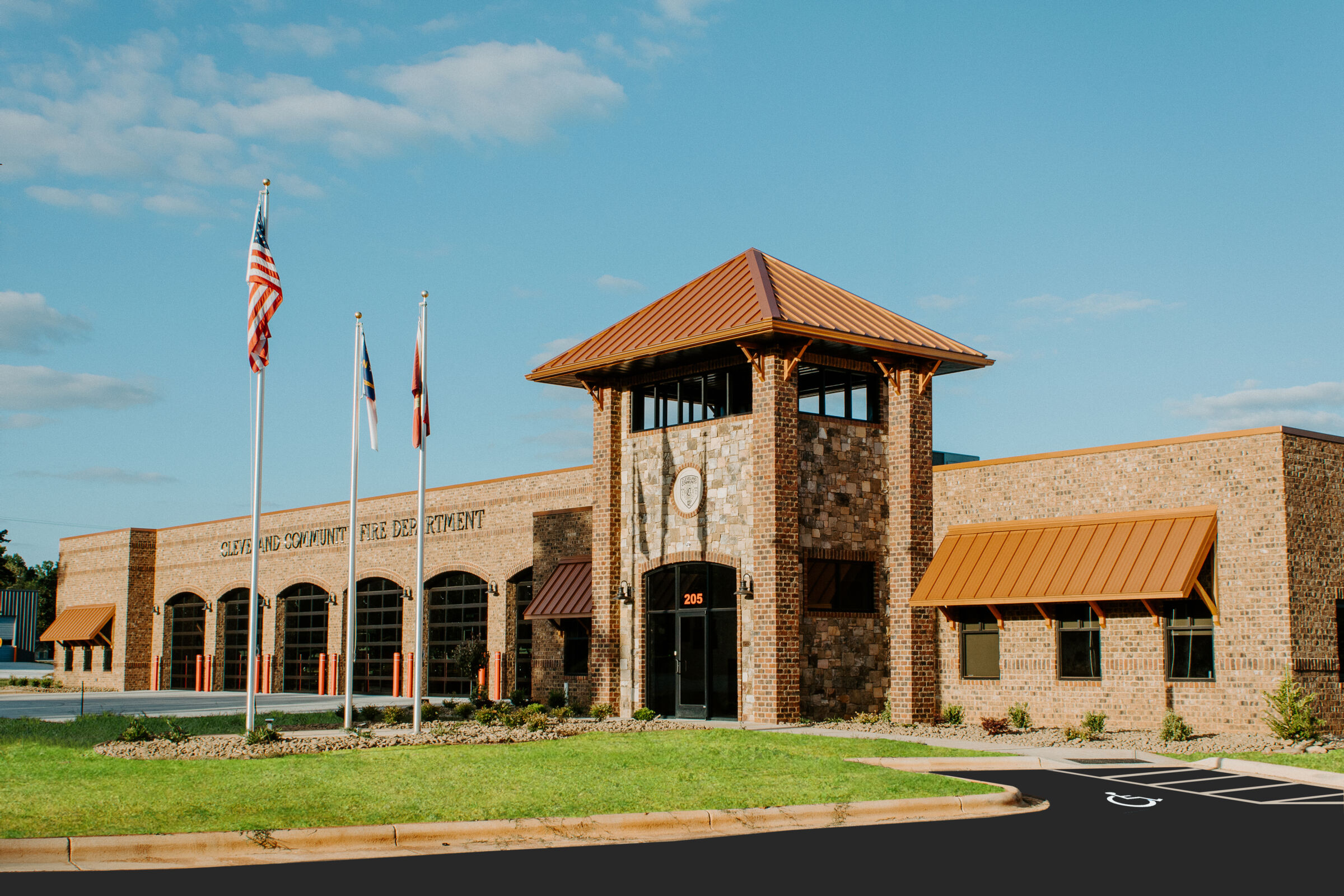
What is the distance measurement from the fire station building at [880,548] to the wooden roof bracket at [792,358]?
50 mm

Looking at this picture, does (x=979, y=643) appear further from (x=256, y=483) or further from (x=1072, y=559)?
(x=256, y=483)

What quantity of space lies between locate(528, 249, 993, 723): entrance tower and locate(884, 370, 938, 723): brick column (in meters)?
0.04

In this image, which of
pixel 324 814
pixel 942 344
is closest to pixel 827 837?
pixel 324 814

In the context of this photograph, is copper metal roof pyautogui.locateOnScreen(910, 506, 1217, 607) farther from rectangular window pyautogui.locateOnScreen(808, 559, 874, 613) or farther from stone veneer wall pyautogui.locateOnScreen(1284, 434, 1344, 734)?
stone veneer wall pyautogui.locateOnScreen(1284, 434, 1344, 734)

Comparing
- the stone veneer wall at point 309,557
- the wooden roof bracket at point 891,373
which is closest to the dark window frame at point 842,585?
the wooden roof bracket at point 891,373

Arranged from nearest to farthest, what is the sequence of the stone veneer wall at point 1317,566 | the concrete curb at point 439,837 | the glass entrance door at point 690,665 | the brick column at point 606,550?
the concrete curb at point 439,837 < the stone veneer wall at point 1317,566 < the glass entrance door at point 690,665 < the brick column at point 606,550

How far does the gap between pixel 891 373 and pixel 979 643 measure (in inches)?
234

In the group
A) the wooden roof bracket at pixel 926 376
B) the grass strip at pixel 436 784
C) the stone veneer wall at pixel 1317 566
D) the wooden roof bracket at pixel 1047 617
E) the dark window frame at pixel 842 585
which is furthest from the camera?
the wooden roof bracket at pixel 926 376

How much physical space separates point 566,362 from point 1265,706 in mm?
15943

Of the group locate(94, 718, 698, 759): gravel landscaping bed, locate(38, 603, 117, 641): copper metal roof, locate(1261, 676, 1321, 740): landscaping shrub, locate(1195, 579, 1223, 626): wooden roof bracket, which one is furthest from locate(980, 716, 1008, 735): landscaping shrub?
locate(38, 603, 117, 641): copper metal roof

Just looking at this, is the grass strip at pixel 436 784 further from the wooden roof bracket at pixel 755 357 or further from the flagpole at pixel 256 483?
the wooden roof bracket at pixel 755 357

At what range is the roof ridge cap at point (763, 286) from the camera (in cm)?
2631

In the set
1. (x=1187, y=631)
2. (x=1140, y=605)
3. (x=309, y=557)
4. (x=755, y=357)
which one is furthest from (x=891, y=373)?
(x=309, y=557)

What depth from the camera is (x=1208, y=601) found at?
23.1 meters
